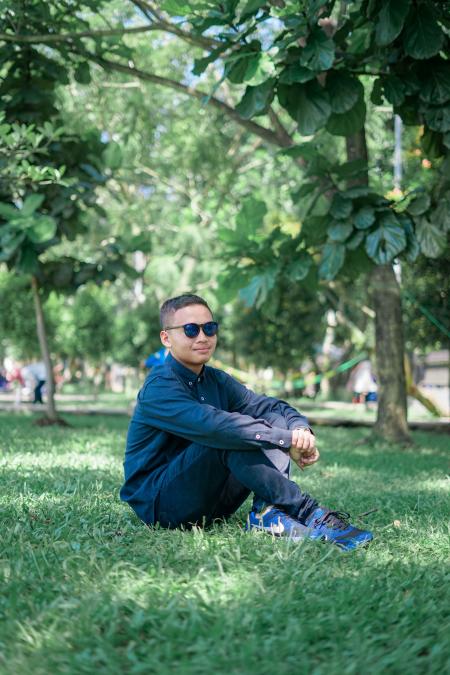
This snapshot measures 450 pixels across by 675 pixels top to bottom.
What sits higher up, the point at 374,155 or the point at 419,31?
the point at 374,155

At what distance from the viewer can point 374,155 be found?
57.7ft

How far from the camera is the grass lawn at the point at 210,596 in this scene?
7.63 feet

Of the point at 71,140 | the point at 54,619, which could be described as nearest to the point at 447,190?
the point at 71,140

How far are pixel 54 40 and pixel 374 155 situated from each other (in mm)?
10685

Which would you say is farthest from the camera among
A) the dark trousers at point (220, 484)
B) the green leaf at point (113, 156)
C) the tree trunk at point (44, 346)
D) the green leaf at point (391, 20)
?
the tree trunk at point (44, 346)

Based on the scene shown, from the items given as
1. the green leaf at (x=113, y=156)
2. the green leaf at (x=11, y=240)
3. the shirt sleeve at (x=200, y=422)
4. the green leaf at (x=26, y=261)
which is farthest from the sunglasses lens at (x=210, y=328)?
the green leaf at (x=113, y=156)

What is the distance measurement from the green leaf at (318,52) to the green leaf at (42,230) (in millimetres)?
3258

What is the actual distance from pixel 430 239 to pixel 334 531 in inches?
172

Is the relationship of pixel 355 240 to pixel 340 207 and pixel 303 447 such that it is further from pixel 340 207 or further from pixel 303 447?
pixel 303 447

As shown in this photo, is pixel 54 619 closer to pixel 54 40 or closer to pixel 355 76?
pixel 355 76

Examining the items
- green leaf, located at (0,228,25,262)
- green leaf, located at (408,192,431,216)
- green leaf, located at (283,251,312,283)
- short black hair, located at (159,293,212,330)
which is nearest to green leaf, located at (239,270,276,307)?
green leaf, located at (283,251,312,283)

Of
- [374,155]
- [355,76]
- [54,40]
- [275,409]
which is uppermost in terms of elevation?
[374,155]

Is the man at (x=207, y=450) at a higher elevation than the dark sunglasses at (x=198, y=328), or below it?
below

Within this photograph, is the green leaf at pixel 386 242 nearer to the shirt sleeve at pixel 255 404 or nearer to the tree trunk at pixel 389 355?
the tree trunk at pixel 389 355
